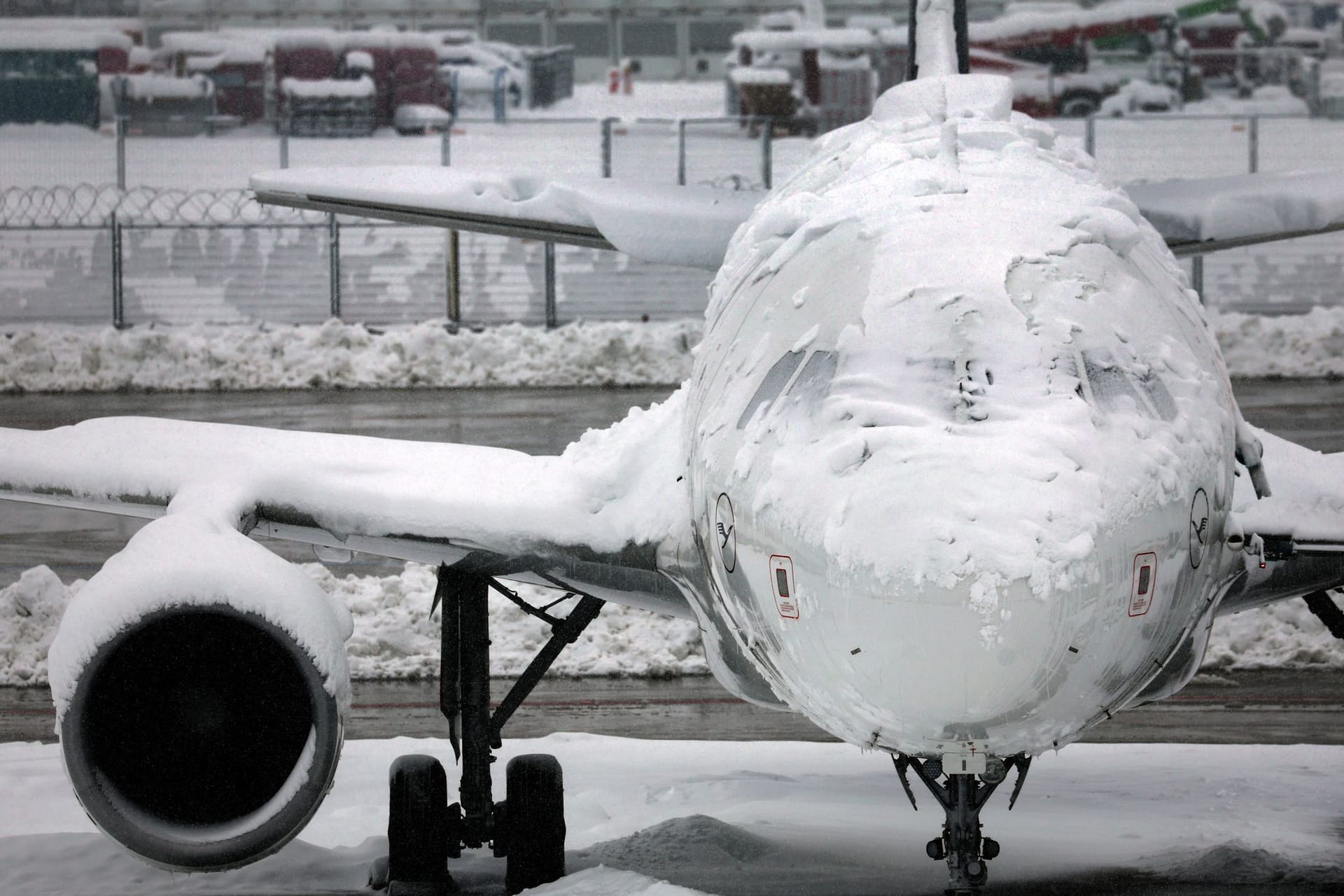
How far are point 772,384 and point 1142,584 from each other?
Result: 4.43 feet

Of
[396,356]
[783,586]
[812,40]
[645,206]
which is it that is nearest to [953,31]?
[645,206]

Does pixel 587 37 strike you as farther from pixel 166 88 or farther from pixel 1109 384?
pixel 1109 384

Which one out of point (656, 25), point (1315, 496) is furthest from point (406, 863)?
point (656, 25)

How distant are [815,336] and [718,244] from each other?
12.0ft

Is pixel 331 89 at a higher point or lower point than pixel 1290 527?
higher

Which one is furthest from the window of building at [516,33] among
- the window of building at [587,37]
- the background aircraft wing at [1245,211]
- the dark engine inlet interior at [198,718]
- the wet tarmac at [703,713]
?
the dark engine inlet interior at [198,718]

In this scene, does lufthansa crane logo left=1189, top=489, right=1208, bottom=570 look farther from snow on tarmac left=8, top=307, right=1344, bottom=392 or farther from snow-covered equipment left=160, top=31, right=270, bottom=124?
snow-covered equipment left=160, top=31, right=270, bottom=124

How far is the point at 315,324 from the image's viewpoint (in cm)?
3000

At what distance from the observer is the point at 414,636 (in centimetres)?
1365

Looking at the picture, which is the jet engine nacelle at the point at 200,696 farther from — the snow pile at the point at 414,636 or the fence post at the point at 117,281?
the fence post at the point at 117,281

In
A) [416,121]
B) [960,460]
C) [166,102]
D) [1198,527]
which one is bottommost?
[1198,527]

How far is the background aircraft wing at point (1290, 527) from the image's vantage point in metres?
6.84

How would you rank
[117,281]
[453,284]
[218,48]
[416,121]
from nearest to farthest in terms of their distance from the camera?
[453,284] < [117,281] < [416,121] < [218,48]

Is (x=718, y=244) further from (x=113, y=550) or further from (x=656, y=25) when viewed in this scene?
(x=656, y=25)
